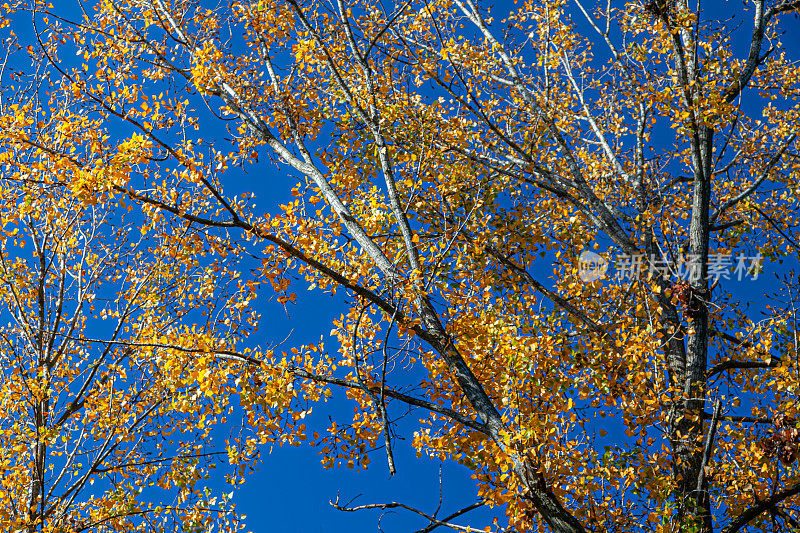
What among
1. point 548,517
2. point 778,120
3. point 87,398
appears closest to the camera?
point 548,517

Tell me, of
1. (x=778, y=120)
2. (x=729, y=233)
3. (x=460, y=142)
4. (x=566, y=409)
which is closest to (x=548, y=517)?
(x=566, y=409)

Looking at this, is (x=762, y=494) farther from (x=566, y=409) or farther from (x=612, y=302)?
(x=612, y=302)

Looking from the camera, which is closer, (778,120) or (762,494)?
(762,494)

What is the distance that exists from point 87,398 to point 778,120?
44.4ft

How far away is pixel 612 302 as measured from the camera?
9695mm

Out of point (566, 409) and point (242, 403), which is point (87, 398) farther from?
point (566, 409)

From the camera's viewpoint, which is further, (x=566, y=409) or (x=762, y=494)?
(x=762, y=494)

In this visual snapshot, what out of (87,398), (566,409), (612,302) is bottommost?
(566,409)

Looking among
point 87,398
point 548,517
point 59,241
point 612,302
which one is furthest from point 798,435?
point 59,241

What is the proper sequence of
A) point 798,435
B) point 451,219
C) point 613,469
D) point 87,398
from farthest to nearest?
point 451,219 → point 87,398 → point 613,469 → point 798,435

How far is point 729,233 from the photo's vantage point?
10273mm

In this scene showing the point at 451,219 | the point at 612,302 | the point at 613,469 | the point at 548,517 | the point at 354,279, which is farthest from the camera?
the point at 612,302

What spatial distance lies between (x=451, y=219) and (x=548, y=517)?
4546 millimetres

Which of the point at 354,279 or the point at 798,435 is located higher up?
the point at 354,279
